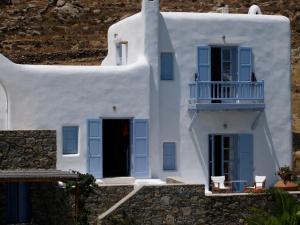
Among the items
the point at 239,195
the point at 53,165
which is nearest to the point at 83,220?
the point at 53,165

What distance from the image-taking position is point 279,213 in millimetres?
23641

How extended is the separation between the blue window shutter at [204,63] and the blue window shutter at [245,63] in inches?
45.3

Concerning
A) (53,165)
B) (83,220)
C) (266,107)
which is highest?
(266,107)

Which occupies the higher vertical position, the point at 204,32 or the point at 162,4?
the point at 162,4

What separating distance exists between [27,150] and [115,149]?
551 cm

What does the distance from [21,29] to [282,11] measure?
18.1m

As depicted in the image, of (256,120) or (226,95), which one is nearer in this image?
(226,95)

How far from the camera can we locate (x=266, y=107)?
27750mm

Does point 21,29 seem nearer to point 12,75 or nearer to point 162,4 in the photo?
point 162,4

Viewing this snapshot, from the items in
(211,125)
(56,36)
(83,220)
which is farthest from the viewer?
(56,36)

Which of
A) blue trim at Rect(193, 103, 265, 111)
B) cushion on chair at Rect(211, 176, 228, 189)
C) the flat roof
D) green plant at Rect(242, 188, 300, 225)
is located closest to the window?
the flat roof

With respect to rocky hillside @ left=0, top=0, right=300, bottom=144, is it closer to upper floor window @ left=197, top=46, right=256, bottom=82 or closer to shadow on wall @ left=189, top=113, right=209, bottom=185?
upper floor window @ left=197, top=46, right=256, bottom=82

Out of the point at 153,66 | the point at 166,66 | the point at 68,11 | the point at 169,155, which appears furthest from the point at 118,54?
the point at 68,11

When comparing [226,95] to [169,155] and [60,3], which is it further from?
[60,3]
